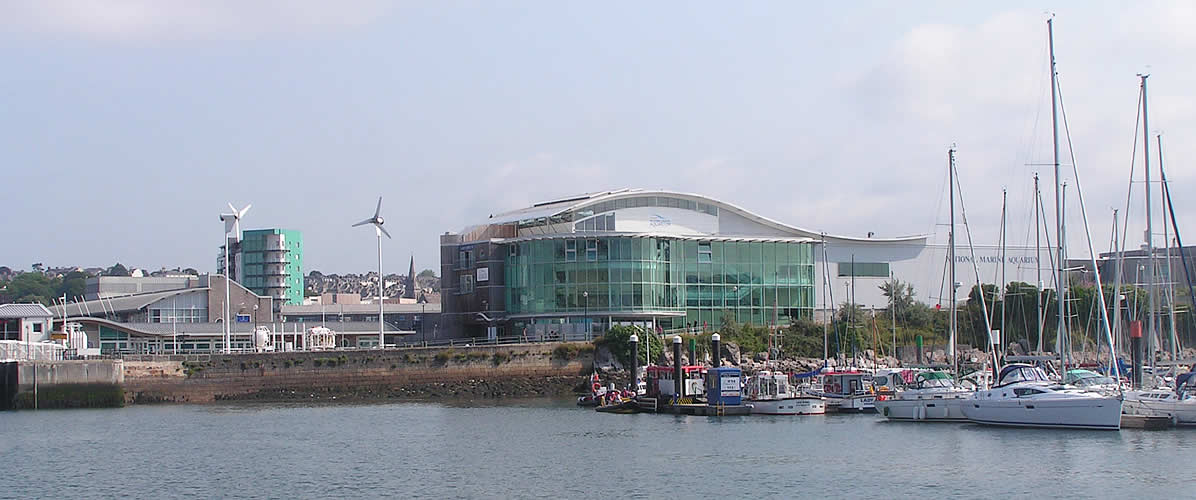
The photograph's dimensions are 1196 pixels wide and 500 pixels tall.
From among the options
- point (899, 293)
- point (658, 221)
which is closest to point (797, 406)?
point (658, 221)

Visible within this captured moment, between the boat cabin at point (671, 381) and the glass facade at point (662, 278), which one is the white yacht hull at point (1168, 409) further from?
the glass facade at point (662, 278)

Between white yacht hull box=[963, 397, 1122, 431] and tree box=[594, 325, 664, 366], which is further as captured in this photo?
tree box=[594, 325, 664, 366]

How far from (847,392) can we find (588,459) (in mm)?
25053

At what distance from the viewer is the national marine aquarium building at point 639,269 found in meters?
106

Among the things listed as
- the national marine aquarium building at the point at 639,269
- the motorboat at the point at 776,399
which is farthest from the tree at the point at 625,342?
the motorboat at the point at 776,399

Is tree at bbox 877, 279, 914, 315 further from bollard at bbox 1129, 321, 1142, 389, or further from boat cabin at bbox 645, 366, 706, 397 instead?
bollard at bbox 1129, 321, 1142, 389

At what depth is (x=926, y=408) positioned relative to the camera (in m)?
62.4

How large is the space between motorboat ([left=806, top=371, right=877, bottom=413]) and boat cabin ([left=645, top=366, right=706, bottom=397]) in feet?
20.5

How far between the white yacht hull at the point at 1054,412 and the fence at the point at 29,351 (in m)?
62.7

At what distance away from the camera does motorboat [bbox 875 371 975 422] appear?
6119cm

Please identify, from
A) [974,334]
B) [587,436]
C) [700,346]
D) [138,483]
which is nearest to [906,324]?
[974,334]

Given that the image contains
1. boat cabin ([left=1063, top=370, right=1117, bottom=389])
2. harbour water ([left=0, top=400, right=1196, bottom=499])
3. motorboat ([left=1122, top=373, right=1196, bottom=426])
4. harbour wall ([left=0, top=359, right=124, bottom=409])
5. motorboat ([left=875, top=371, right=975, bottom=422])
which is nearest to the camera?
harbour water ([left=0, top=400, right=1196, bottom=499])

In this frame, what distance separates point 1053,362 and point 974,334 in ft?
79.1

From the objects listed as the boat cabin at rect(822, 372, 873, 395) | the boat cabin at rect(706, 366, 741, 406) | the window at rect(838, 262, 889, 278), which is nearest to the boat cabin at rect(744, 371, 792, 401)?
the boat cabin at rect(706, 366, 741, 406)
